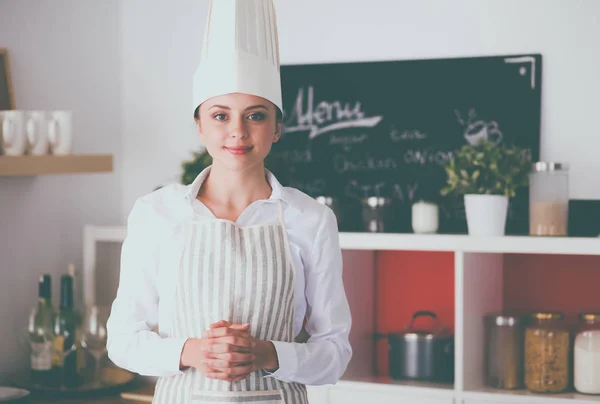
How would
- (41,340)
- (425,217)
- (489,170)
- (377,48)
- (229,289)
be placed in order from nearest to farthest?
(229,289) → (489,170) → (425,217) → (41,340) → (377,48)

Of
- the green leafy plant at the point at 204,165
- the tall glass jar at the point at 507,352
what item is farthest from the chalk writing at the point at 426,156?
the tall glass jar at the point at 507,352

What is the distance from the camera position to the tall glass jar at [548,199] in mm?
2344

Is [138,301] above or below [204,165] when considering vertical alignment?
below

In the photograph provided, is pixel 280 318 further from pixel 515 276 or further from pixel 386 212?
pixel 515 276

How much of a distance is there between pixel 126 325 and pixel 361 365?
134 cm

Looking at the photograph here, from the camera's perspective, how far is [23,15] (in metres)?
2.72

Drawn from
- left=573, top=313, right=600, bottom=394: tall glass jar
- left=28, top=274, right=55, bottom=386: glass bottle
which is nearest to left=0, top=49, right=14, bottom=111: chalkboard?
left=28, top=274, right=55, bottom=386: glass bottle

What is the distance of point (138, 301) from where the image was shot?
1469 millimetres

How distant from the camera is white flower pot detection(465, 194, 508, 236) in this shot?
7.77ft

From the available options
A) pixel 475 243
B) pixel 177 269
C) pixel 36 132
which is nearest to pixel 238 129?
pixel 177 269

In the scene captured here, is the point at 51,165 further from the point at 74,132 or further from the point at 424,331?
the point at 424,331

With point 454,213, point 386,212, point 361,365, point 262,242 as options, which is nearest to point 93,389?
point 361,365

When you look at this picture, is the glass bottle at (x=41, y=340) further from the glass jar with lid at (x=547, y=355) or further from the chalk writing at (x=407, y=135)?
the glass jar with lid at (x=547, y=355)

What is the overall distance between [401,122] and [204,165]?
64 cm
